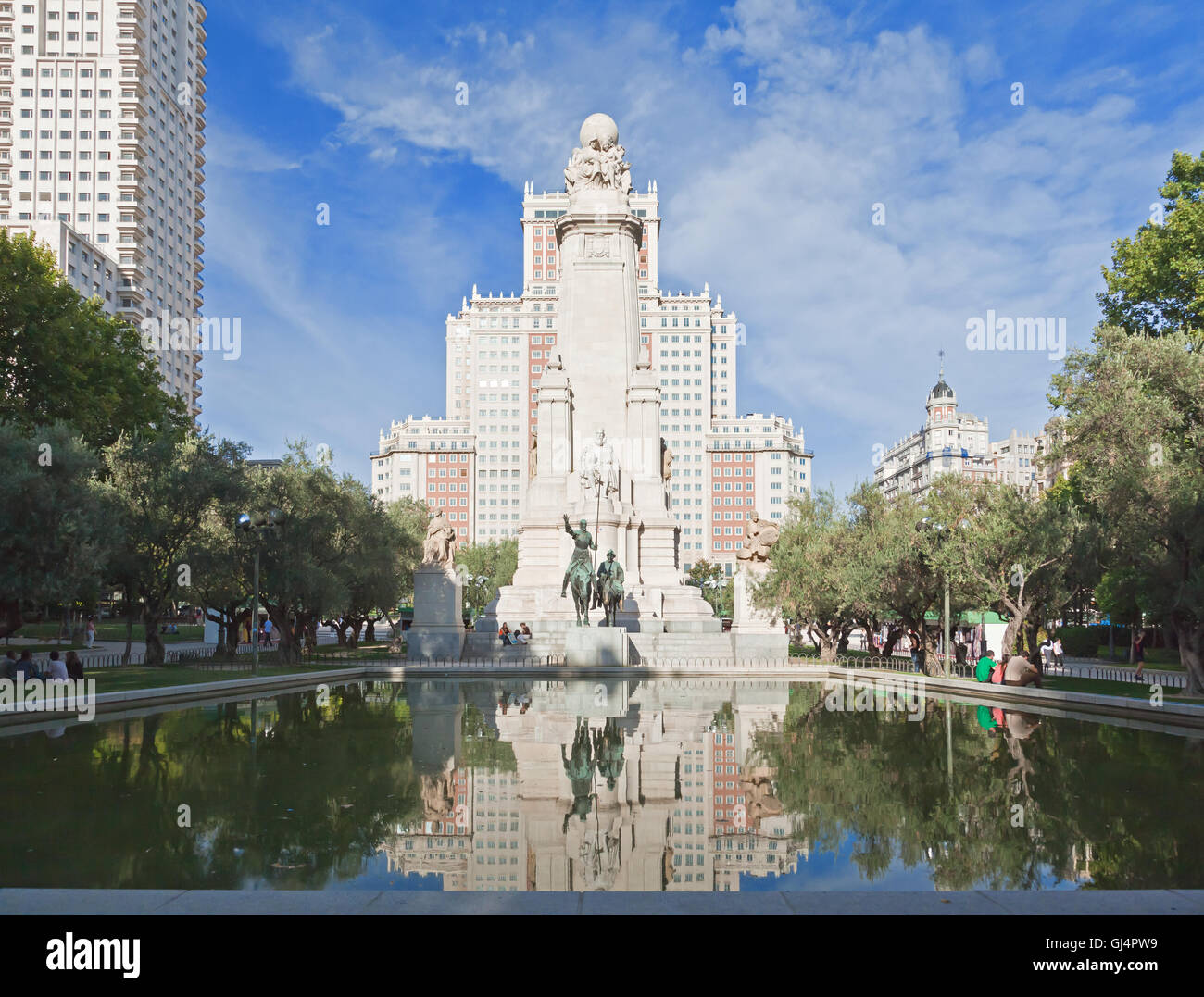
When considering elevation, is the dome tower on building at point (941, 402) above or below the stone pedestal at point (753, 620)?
above

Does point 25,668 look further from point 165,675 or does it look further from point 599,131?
point 599,131

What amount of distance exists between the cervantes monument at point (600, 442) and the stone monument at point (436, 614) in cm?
404

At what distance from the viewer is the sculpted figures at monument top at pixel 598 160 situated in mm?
48000

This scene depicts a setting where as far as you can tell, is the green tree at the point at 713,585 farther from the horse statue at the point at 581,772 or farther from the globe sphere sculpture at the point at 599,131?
the horse statue at the point at 581,772

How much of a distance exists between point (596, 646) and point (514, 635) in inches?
274

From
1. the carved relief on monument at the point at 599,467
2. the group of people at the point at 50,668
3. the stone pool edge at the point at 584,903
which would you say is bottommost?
the group of people at the point at 50,668

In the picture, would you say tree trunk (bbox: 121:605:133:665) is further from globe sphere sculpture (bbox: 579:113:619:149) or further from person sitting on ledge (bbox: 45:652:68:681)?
globe sphere sculpture (bbox: 579:113:619:149)

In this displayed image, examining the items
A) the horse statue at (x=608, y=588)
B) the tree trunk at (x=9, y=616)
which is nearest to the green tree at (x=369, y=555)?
the horse statue at (x=608, y=588)

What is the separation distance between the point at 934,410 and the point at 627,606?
549ft

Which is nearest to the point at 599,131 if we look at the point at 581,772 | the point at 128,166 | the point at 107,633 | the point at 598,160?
the point at 598,160

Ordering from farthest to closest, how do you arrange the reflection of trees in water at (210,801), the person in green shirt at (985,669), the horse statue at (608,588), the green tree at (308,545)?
the green tree at (308,545), the horse statue at (608,588), the person in green shirt at (985,669), the reflection of trees in water at (210,801)

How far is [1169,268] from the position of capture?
3428 centimetres

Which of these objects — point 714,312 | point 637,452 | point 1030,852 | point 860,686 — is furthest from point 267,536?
point 714,312
